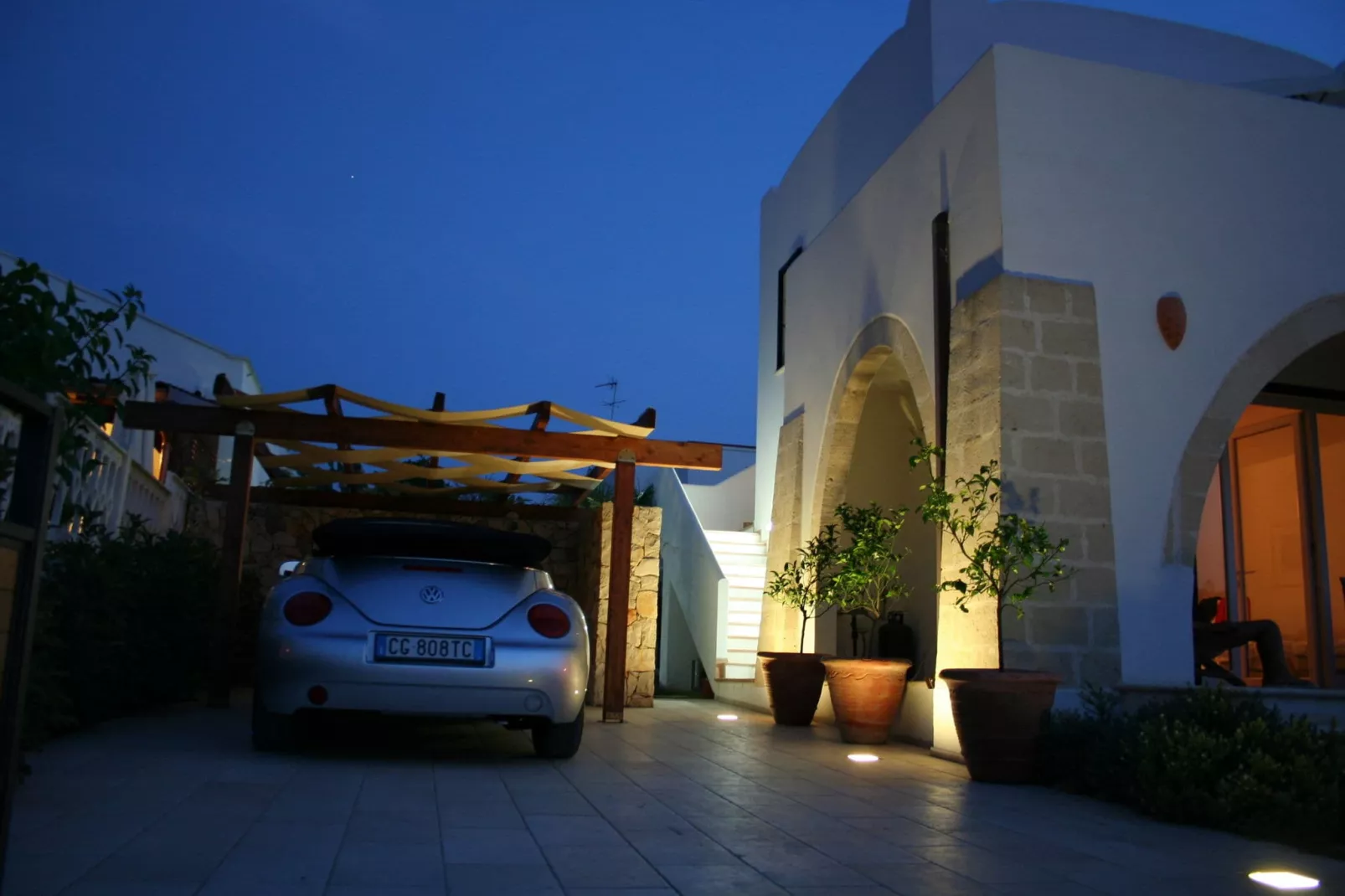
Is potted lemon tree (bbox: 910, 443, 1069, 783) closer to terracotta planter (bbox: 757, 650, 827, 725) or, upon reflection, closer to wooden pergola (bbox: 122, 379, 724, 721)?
terracotta planter (bbox: 757, 650, 827, 725)

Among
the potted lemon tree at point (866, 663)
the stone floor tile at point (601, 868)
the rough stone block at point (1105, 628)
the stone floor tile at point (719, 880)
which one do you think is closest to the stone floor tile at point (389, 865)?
Result: the stone floor tile at point (601, 868)

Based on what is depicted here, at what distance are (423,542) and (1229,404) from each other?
5239 mm

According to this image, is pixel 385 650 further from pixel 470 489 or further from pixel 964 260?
pixel 470 489

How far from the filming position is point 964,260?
23.3 feet

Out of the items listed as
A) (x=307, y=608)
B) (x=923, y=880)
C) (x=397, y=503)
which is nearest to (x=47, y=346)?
(x=307, y=608)

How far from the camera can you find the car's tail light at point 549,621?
5367 mm

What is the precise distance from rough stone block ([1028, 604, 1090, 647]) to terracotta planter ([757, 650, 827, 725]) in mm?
2593

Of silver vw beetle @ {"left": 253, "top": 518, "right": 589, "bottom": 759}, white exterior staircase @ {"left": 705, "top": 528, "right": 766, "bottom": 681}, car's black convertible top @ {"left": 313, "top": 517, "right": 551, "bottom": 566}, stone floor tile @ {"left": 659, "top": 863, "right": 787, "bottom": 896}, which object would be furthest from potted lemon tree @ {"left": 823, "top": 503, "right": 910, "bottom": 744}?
stone floor tile @ {"left": 659, "top": 863, "right": 787, "bottom": 896}

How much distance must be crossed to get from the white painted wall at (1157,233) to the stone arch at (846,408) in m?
1.88

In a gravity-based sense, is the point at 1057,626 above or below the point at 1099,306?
below

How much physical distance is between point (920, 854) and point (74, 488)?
19.5 feet

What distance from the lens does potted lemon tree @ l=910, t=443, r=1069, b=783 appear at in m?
5.45

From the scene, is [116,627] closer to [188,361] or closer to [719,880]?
[719,880]

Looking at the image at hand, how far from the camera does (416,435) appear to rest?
8641 millimetres
